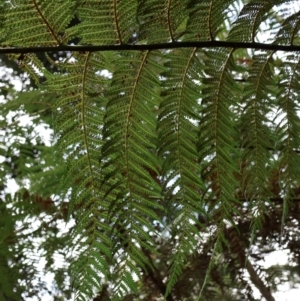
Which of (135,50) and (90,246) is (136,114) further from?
(90,246)

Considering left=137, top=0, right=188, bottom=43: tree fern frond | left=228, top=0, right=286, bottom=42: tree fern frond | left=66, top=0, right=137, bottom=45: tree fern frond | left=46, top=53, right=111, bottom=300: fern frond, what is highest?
left=228, top=0, right=286, bottom=42: tree fern frond

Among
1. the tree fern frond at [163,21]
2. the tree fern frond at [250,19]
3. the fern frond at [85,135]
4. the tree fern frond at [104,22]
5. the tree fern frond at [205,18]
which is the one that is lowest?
the fern frond at [85,135]

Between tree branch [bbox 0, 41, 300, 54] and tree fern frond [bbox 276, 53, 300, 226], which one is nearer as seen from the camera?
tree branch [bbox 0, 41, 300, 54]

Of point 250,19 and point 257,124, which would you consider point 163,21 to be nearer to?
point 250,19

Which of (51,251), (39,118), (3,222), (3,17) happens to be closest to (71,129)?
(3,17)

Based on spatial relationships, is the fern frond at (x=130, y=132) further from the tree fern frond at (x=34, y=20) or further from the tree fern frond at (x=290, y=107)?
the tree fern frond at (x=290, y=107)

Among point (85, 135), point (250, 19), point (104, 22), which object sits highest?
point (250, 19)

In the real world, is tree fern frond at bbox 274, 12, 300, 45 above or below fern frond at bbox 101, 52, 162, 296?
above

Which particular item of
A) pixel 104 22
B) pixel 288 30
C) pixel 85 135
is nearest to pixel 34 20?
pixel 104 22

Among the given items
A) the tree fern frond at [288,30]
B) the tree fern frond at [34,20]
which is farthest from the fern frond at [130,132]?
the tree fern frond at [288,30]

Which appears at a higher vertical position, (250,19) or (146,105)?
(250,19)

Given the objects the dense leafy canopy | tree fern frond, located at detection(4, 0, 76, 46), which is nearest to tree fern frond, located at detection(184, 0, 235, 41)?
the dense leafy canopy

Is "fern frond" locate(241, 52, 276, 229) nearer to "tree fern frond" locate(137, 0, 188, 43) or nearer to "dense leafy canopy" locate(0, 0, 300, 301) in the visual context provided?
"dense leafy canopy" locate(0, 0, 300, 301)

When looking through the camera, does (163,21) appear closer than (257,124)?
Yes
